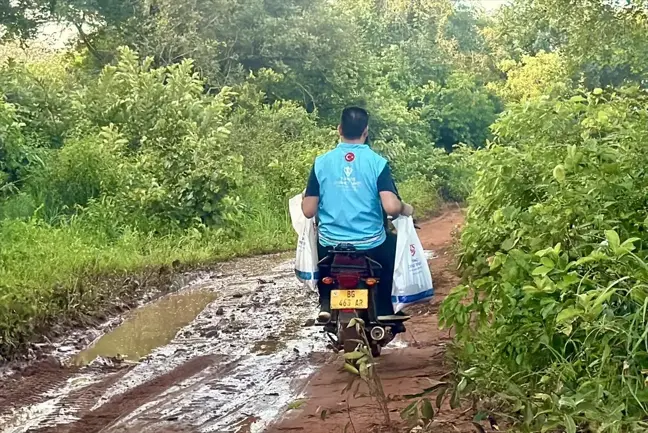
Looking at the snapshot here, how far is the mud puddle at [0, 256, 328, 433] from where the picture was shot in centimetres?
521

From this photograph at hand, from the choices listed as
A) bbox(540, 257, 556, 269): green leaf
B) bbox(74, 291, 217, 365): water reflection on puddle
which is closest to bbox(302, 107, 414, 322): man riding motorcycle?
bbox(540, 257, 556, 269): green leaf

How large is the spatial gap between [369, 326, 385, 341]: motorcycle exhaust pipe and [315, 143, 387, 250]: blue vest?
24.0 inches

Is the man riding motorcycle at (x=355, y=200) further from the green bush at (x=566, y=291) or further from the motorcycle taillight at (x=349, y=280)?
the green bush at (x=566, y=291)

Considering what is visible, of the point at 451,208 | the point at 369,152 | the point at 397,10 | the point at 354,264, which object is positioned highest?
the point at 397,10

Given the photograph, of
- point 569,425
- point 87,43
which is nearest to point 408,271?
point 569,425

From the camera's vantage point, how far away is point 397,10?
36.5m

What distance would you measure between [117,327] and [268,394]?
3096 millimetres

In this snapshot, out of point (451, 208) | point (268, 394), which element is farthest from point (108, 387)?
point (451, 208)

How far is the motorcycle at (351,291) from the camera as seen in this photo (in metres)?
5.86

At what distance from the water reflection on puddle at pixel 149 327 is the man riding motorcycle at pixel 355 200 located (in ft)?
7.28

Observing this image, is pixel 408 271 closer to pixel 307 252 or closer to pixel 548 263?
pixel 307 252

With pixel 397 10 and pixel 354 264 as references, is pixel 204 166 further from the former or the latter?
pixel 397 10

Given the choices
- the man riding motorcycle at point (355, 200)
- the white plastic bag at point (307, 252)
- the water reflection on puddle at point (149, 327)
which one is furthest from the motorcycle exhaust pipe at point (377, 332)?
the water reflection on puddle at point (149, 327)

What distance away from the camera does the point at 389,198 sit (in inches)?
232
